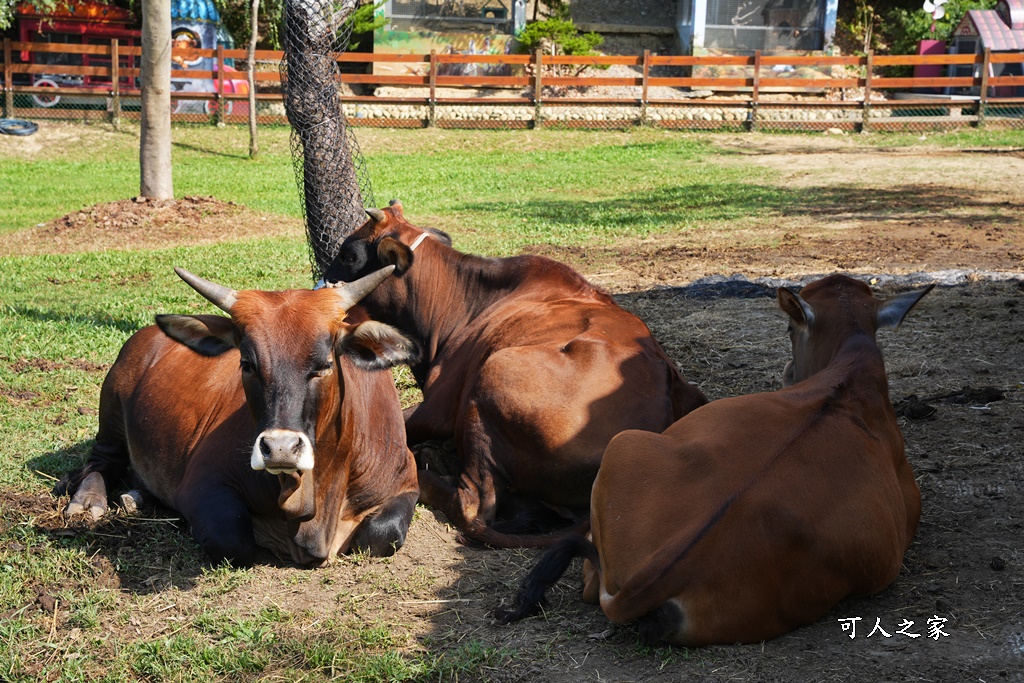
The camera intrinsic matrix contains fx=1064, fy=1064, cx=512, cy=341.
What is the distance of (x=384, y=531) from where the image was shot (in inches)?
196

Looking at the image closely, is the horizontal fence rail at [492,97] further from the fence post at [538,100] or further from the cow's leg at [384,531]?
the cow's leg at [384,531]

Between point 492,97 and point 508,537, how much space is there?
2305cm

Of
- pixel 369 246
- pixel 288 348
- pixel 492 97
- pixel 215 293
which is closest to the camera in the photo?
pixel 288 348

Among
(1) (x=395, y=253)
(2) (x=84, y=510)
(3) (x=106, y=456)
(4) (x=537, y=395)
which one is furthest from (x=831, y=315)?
(3) (x=106, y=456)

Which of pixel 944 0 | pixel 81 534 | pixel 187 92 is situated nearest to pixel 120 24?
pixel 187 92

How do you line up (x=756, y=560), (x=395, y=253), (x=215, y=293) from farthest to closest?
(x=395, y=253) < (x=215, y=293) < (x=756, y=560)

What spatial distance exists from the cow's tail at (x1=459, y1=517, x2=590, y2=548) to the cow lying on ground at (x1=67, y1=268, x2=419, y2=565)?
1.05ft

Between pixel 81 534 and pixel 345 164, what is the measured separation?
477 cm

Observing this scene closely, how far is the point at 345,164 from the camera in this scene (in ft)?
30.0

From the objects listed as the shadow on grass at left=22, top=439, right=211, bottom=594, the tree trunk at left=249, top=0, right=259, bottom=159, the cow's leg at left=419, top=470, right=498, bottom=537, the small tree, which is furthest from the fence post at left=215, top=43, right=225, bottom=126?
the cow's leg at left=419, top=470, right=498, bottom=537

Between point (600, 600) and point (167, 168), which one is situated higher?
point (167, 168)

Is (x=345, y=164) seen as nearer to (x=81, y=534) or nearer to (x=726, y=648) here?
(x=81, y=534)

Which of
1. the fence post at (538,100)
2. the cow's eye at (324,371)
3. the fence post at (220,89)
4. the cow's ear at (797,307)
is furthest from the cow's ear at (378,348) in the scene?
the fence post at (220,89)

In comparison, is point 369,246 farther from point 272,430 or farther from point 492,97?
point 492,97
